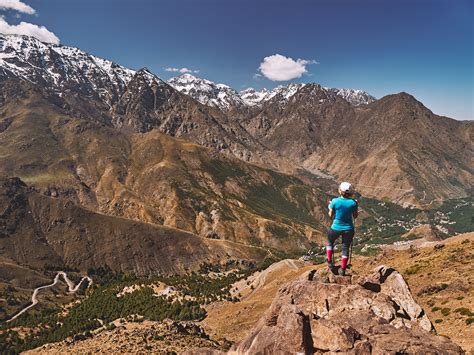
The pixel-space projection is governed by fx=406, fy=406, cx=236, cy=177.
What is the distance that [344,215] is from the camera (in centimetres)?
2616

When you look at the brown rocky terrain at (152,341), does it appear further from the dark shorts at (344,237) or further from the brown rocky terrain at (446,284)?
the dark shorts at (344,237)

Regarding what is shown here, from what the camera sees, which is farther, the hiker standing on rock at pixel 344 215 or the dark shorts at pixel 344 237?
the dark shorts at pixel 344 237

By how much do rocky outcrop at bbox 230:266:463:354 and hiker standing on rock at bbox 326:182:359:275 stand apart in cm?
332

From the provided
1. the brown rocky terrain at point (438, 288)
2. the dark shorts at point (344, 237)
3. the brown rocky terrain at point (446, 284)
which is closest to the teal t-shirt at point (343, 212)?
the dark shorts at point (344, 237)

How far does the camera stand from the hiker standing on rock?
25797 millimetres

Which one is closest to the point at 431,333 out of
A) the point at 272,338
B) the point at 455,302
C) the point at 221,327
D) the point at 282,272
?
the point at 272,338

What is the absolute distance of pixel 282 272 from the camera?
524 feet

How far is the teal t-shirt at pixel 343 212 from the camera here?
25.8 m

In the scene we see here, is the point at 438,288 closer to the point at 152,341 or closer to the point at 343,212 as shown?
the point at 343,212

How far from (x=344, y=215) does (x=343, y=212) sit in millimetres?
269

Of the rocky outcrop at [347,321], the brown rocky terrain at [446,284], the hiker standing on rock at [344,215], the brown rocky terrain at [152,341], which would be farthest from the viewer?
the brown rocky terrain at [152,341]

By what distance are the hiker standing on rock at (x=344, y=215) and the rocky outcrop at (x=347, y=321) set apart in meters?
3.32

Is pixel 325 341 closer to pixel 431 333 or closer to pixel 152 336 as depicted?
A: pixel 431 333

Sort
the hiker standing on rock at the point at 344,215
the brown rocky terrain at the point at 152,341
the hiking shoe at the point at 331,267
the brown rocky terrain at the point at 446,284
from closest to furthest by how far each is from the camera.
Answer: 1. the hiker standing on rock at the point at 344,215
2. the hiking shoe at the point at 331,267
3. the brown rocky terrain at the point at 446,284
4. the brown rocky terrain at the point at 152,341
